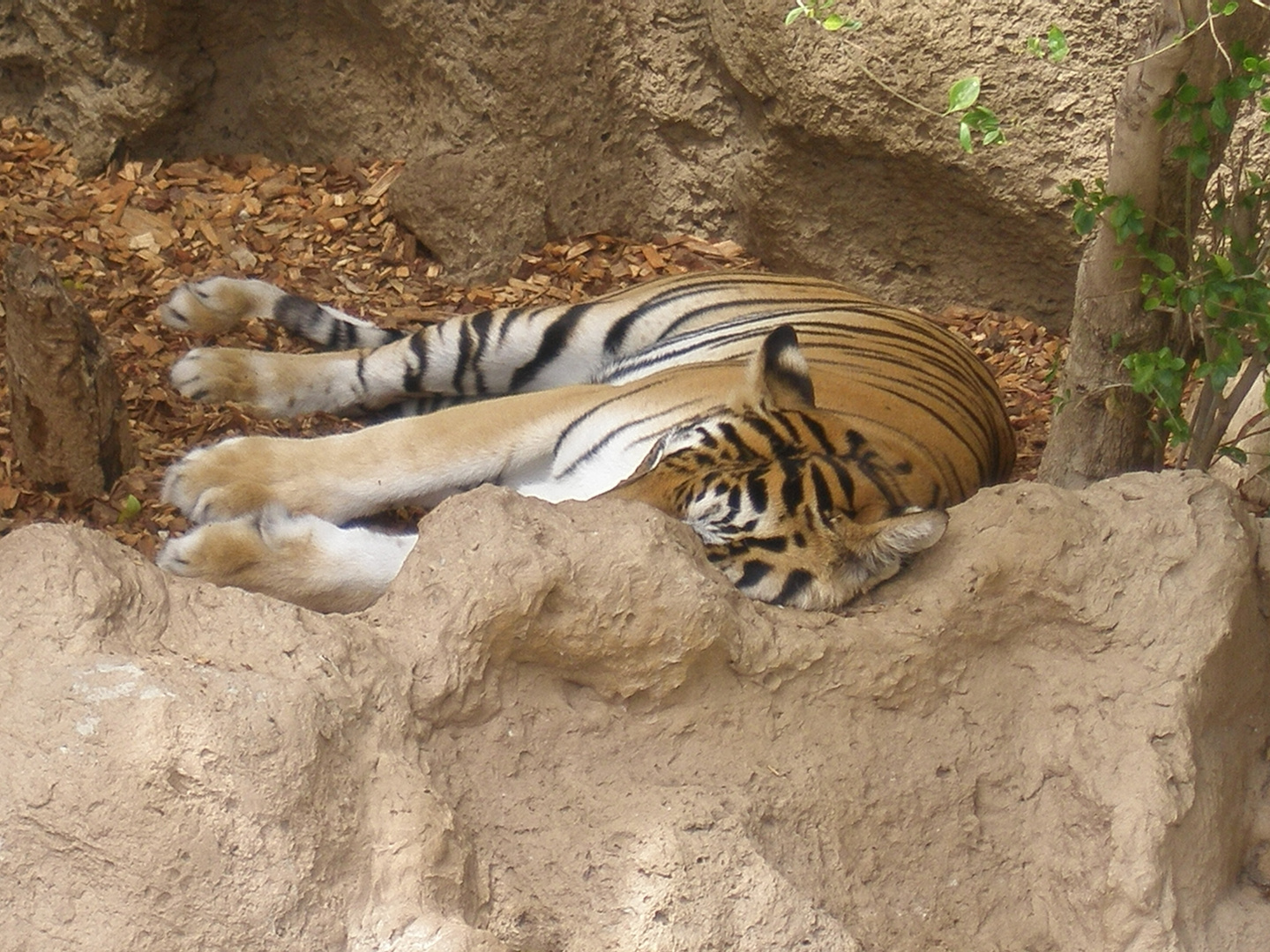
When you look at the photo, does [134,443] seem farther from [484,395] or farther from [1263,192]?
[1263,192]

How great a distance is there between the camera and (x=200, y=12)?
504cm

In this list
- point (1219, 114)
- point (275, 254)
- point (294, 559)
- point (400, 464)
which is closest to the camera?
point (1219, 114)

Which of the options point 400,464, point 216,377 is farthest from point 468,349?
point 400,464

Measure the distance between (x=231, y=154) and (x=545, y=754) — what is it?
11.8 feet

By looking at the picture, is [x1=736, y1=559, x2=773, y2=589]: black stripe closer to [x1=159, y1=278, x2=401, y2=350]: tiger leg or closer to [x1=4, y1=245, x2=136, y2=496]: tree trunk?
[x1=4, y1=245, x2=136, y2=496]: tree trunk

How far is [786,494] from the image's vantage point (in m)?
2.95

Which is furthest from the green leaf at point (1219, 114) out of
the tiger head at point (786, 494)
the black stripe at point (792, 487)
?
the black stripe at point (792, 487)

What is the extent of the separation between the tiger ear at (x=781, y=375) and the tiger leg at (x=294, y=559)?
33.5 inches

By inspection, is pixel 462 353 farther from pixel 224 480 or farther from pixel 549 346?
pixel 224 480

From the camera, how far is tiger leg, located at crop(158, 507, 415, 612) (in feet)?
9.96

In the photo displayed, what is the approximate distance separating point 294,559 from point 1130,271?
1.95 meters

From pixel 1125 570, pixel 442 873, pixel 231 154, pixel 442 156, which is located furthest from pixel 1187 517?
pixel 231 154

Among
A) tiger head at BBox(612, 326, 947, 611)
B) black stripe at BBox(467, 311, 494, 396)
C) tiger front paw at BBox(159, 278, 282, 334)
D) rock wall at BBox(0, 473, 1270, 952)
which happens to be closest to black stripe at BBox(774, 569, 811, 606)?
tiger head at BBox(612, 326, 947, 611)

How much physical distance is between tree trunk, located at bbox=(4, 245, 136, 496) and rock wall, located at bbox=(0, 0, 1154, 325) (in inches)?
67.9
